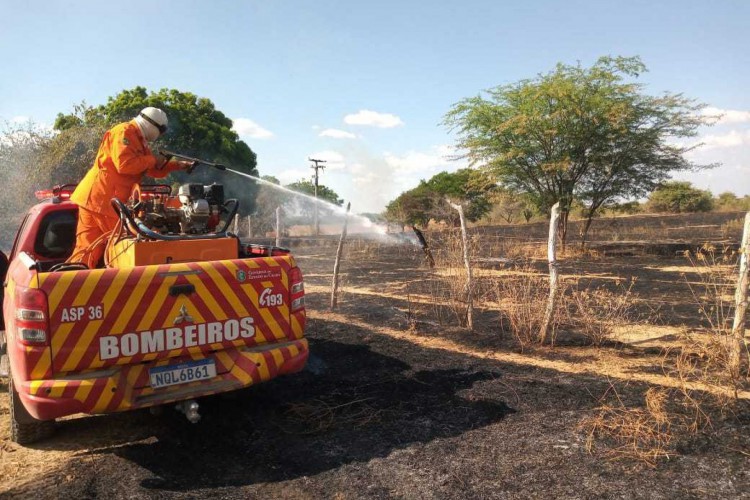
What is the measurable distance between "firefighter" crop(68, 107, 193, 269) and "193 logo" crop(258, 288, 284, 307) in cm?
173

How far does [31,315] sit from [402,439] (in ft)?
8.98

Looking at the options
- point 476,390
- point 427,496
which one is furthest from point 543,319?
point 427,496

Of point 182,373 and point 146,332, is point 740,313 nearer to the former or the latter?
point 182,373

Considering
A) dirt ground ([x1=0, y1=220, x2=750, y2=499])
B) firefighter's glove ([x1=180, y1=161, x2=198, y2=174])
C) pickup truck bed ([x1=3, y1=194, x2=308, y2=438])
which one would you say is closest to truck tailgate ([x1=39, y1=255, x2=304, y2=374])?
pickup truck bed ([x1=3, y1=194, x2=308, y2=438])

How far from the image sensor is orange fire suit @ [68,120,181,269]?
471cm

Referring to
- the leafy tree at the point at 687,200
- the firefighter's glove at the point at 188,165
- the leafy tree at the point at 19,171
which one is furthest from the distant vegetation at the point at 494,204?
the firefighter's glove at the point at 188,165

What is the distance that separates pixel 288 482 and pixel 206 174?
2678 centimetres

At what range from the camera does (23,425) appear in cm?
393

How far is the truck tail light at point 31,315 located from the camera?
3.17 metres

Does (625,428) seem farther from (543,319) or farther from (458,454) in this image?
(543,319)

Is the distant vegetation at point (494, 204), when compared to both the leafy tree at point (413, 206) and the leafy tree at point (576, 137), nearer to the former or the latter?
the leafy tree at point (413, 206)

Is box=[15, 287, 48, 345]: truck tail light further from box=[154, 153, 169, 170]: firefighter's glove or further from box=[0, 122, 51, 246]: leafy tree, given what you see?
box=[0, 122, 51, 246]: leafy tree

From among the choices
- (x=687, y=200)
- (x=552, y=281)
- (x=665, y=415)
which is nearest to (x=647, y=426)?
(x=665, y=415)

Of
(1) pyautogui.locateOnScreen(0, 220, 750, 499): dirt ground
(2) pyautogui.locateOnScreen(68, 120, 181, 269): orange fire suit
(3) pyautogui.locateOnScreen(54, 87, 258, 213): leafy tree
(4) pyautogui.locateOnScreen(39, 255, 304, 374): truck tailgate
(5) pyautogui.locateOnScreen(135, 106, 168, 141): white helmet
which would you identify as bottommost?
(1) pyautogui.locateOnScreen(0, 220, 750, 499): dirt ground
